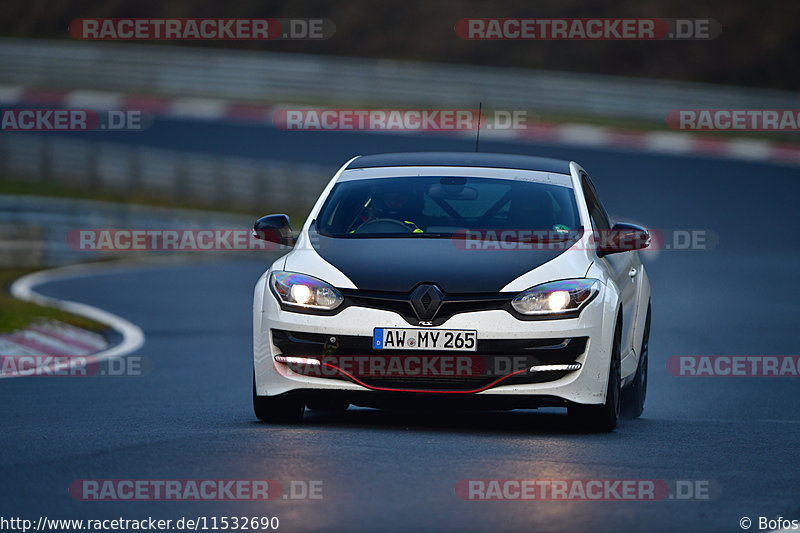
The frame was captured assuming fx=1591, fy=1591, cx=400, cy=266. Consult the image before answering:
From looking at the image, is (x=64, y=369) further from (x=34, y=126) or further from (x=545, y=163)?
(x=34, y=126)

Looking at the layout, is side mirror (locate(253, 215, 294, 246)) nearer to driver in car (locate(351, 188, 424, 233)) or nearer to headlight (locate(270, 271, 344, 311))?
driver in car (locate(351, 188, 424, 233))

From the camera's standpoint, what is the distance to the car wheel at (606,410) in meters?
8.45

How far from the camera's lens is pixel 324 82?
3919 centimetres

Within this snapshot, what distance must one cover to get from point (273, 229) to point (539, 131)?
2747cm

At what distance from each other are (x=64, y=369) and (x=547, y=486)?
6709mm

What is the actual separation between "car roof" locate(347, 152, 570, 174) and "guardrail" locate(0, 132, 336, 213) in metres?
20.9

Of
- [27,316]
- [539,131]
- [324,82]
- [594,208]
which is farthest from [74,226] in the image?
[594,208]

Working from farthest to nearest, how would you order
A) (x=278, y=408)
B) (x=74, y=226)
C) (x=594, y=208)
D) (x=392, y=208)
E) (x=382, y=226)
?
1. (x=74, y=226)
2. (x=594, y=208)
3. (x=392, y=208)
4. (x=382, y=226)
5. (x=278, y=408)

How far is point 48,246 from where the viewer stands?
2430cm

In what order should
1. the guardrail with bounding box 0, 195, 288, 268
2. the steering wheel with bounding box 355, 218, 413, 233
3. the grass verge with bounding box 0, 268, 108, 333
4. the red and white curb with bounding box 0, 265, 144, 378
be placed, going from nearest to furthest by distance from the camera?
the steering wheel with bounding box 355, 218, 413, 233 → the red and white curb with bounding box 0, 265, 144, 378 → the grass verge with bounding box 0, 268, 108, 333 → the guardrail with bounding box 0, 195, 288, 268

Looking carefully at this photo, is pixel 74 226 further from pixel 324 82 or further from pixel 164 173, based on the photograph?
pixel 324 82

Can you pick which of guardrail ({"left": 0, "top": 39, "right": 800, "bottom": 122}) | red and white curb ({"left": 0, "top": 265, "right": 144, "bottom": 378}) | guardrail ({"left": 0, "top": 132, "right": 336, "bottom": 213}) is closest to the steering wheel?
red and white curb ({"left": 0, "top": 265, "right": 144, "bottom": 378})

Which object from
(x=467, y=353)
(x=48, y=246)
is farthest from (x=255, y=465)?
(x=48, y=246)

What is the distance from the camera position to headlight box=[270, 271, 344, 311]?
27.2ft
